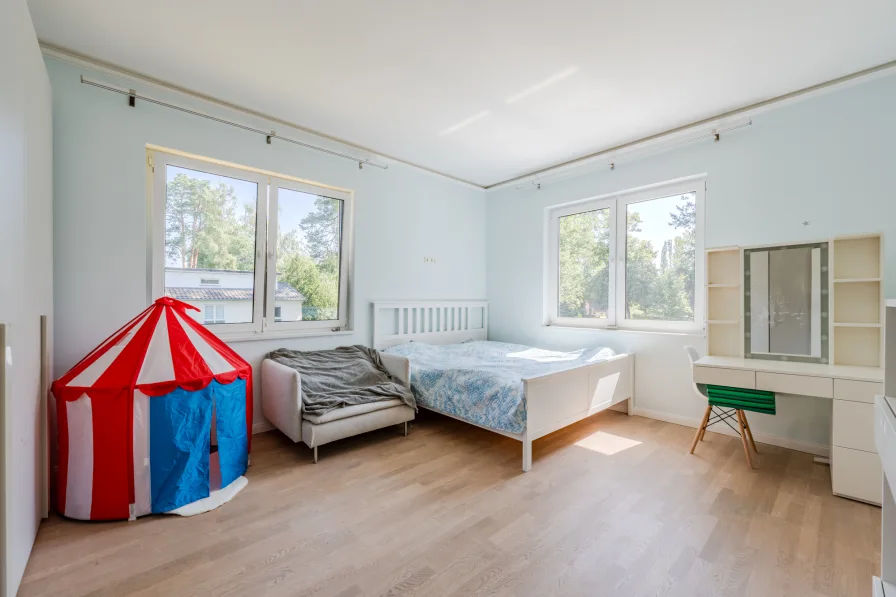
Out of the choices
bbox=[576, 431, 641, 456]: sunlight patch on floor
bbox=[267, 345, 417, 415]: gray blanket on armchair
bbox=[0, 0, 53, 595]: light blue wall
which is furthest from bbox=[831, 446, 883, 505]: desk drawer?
→ bbox=[0, 0, 53, 595]: light blue wall

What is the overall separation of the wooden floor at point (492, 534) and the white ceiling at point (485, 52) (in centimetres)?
263

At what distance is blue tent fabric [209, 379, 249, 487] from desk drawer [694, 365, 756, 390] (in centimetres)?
308

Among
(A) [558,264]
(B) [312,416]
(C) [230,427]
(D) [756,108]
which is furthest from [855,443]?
(C) [230,427]

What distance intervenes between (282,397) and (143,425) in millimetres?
938

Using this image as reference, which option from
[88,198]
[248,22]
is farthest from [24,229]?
[248,22]

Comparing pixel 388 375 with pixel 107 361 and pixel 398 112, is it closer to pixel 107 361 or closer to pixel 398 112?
pixel 107 361

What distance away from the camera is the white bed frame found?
2.66 metres

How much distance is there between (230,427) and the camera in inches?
92.4

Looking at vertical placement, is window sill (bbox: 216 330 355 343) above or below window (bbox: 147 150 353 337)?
below

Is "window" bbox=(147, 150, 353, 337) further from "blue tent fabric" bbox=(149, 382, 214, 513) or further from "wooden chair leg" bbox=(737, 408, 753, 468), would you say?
"wooden chair leg" bbox=(737, 408, 753, 468)

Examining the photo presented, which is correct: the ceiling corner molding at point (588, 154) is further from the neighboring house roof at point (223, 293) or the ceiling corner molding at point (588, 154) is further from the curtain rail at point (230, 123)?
the neighboring house roof at point (223, 293)

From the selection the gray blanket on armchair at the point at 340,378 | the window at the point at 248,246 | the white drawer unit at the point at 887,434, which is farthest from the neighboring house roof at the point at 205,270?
the white drawer unit at the point at 887,434

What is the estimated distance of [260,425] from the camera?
10.8 feet

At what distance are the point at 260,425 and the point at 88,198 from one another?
6.63ft
